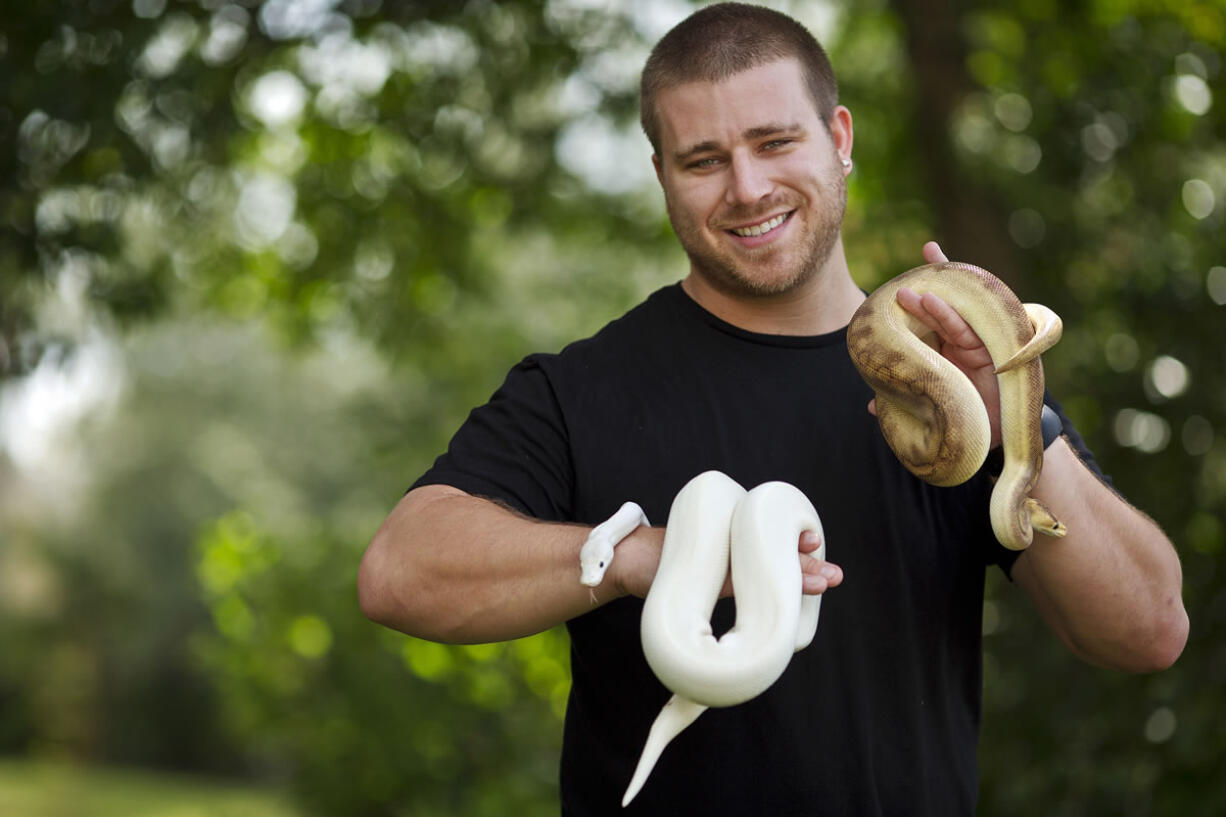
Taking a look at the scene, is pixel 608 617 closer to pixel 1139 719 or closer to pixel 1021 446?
pixel 1021 446

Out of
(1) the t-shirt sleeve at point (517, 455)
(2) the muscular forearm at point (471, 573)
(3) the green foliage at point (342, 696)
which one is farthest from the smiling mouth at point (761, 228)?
(3) the green foliage at point (342, 696)

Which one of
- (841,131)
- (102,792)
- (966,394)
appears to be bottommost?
(102,792)

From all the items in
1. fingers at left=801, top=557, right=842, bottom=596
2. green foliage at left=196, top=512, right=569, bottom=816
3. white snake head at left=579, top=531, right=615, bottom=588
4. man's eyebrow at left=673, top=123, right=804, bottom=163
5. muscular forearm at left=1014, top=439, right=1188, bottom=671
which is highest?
man's eyebrow at left=673, top=123, right=804, bottom=163

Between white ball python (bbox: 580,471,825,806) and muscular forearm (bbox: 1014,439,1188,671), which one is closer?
white ball python (bbox: 580,471,825,806)

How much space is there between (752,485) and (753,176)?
2.26 ft

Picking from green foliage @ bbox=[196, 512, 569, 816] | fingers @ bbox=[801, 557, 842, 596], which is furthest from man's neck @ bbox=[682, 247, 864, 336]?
green foliage @ bbox=[196, 512, 569, 816]

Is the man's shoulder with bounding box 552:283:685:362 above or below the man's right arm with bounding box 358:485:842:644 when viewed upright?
above

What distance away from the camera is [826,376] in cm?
279

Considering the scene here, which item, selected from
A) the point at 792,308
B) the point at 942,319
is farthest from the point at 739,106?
the point at 942,319

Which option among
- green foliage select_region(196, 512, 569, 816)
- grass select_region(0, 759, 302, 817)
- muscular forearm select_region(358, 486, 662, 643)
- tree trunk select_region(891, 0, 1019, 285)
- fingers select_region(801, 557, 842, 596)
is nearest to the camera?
fingers select_region(801, 557, 842, 596)

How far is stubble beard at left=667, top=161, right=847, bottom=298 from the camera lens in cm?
275

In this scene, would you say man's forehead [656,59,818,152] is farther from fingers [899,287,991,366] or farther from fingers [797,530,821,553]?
fingers [797,530,821,553]

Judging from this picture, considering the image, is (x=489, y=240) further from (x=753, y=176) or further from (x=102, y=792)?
(x=102, y=792)

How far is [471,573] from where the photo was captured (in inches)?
91.8
